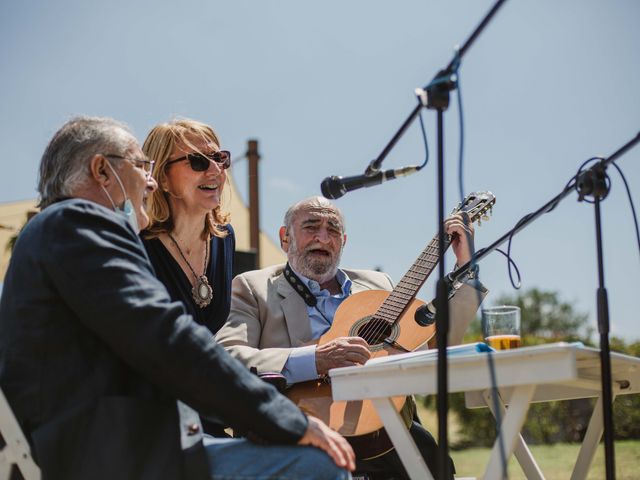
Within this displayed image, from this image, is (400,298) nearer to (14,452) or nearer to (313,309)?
(313,309)

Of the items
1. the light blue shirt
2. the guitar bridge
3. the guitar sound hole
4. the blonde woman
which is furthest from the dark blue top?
the guitar bridge

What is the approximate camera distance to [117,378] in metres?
1.78

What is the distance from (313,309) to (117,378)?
2.12 m

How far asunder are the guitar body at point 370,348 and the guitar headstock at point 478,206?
1.71ft

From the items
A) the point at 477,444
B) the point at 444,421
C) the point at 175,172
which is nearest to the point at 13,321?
the point at 444,421

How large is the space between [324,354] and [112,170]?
4.62 feet

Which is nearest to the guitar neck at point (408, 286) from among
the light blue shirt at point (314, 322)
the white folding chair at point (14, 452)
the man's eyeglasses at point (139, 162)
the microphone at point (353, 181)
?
the light blue shirt at point (314, 322)

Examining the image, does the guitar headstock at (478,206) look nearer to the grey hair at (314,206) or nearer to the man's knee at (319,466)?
the grey hair at (314,206)

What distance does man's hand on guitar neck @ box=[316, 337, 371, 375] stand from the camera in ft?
10.3

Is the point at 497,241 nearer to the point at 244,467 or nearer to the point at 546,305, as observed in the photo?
the point at 244,467

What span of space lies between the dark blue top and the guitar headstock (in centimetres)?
122

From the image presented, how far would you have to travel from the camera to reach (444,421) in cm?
191

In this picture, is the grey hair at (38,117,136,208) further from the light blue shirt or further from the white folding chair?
the light blue shirt

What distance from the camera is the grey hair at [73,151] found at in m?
2.10
